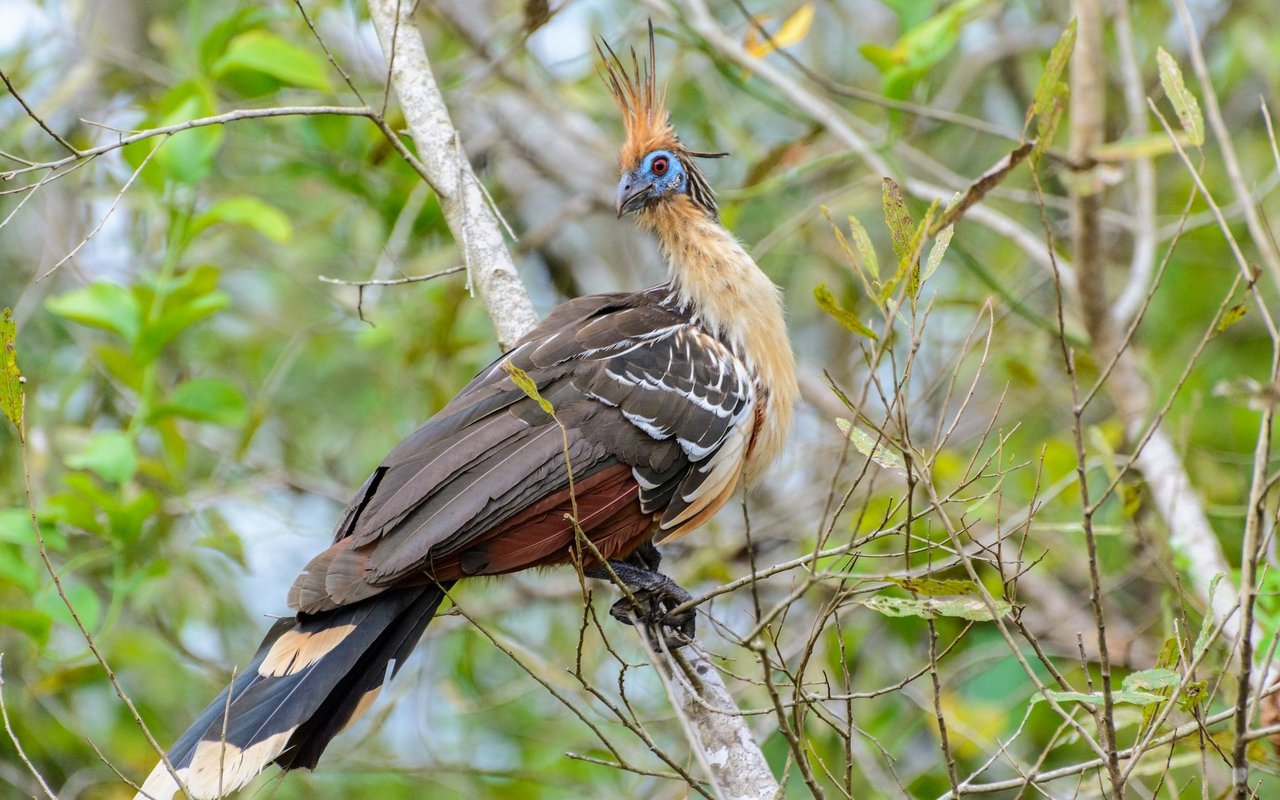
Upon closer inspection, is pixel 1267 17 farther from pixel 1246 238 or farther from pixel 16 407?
pixel 16 407

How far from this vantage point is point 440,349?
442 centimetres

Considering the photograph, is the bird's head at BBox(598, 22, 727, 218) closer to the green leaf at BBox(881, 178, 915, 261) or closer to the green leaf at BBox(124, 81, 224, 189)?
Answer: the green leaf at BBox(124, 81, 224, 189)

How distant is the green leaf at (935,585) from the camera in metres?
1.87

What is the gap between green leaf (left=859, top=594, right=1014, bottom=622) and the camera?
6.57ft

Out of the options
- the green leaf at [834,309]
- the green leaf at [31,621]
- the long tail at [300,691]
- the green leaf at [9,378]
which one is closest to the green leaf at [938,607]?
the green leaf at [834,309]

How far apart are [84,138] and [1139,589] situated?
4.68 metres

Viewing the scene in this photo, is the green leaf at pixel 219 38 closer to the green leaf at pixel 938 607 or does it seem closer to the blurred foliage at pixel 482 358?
the blurred foliage at pixel 482 358

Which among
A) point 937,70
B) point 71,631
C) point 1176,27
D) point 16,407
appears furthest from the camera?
point 937,70

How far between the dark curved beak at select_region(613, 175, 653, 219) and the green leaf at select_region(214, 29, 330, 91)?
→ 0.97 metres

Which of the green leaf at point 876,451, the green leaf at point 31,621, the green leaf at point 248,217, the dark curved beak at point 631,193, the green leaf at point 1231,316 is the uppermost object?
the dark curved beak at point 631,193

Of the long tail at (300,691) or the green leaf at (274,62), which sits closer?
the long tail at (300,691)

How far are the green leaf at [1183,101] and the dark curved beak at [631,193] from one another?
1.69m

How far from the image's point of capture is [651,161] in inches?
143

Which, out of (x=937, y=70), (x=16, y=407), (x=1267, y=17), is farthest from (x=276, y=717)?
(x=1267, y=17)
